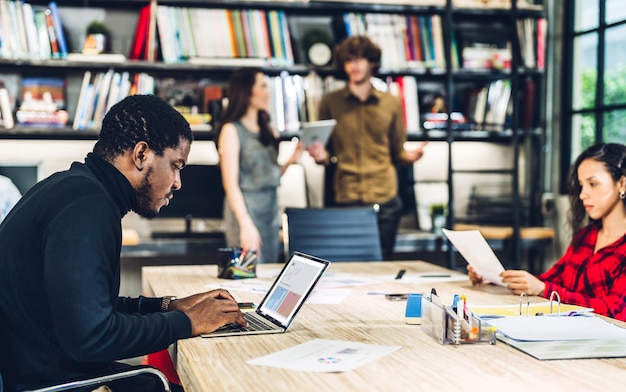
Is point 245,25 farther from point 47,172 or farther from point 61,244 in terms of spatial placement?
point 61,244

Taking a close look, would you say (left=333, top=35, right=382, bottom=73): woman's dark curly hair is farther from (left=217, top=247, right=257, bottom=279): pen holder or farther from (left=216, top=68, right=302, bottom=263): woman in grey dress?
(left=217, top=247, right=257, bottom=279): pen holder

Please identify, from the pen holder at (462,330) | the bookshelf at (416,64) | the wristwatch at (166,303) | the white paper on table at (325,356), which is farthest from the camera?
the bookshelf at (416,64)

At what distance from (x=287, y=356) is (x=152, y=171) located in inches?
18.8

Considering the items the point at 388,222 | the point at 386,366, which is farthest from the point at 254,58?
the point at 386,366

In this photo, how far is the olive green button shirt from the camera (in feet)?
13.6

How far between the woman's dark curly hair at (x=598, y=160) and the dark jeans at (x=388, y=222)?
1479 millimetres

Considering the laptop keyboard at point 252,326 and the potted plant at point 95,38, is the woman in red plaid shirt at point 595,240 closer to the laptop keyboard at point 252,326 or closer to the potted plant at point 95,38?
the laptop keyboard at point 252,326

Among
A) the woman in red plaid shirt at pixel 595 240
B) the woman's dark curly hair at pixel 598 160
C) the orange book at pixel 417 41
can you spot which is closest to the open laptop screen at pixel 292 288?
the woman in red plaid shirt at pixel 595 240

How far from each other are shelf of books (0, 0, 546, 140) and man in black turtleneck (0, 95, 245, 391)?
268 centimetres

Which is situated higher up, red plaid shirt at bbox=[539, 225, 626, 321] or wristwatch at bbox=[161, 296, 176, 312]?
wristwatch at bbox=[161, 296, 176, 312]

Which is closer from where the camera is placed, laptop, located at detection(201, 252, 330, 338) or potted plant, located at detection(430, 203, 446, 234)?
laptop, located at detection(201, 252, 330, 338)

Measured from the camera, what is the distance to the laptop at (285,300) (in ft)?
5.60

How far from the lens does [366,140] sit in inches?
165

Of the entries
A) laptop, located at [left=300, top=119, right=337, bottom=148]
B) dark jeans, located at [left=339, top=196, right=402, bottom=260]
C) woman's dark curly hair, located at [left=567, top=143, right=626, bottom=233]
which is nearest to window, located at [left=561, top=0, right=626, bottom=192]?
dark jeans, located at [left=339, top=196, right=402, bottom=260]
